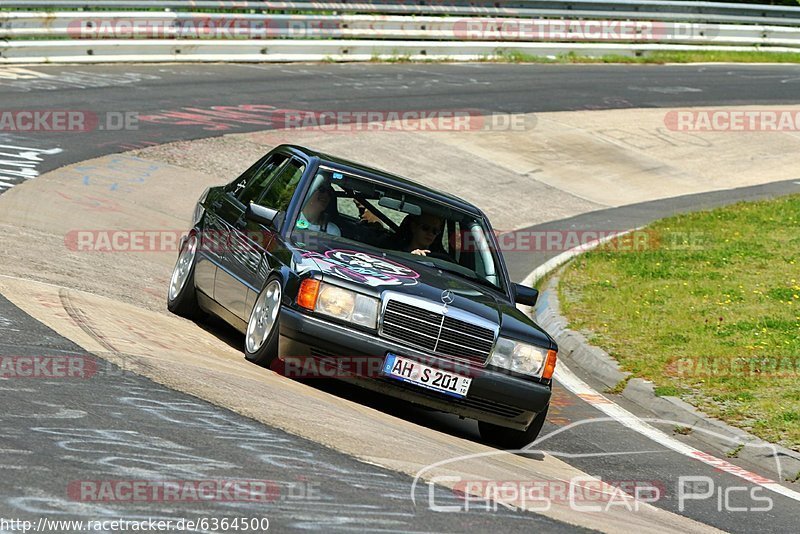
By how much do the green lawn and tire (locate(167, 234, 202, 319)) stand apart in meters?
3.67

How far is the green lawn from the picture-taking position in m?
9.80

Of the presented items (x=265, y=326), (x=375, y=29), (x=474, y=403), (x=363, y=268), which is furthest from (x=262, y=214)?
(x=375, y=29)

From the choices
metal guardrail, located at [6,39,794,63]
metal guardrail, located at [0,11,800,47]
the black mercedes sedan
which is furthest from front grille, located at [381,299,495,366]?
metal guardrail, located at [0,11,800,47]

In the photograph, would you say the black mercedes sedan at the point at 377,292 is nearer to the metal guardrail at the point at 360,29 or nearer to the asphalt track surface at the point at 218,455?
the asphalt track surface at the point at 218,455

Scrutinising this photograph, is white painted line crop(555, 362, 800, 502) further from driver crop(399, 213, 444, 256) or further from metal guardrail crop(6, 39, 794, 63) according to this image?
metal guardrail crop(6, 39, 794, 63)

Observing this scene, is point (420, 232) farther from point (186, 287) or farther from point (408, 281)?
point (186, 287)

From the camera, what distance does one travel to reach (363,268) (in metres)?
8.04

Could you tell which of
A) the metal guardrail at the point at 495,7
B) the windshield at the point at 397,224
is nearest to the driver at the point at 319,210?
the windshield at the point at 397,224

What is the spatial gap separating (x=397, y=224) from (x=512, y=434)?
184 centimetres

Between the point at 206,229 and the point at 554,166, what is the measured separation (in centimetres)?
1223

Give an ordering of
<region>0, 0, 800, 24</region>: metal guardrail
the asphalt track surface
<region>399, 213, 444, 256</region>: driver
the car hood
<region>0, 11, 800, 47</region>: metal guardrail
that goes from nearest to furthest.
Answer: the asphalt track surface < the car hood < <region>399, 213, 444, 256</region>: driver < <region>0, 11, 800, 47</region>: metal guardrail < <region>0, 0, 800, 24</region>: metal guardrail

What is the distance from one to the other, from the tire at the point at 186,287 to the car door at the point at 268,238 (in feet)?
2.57

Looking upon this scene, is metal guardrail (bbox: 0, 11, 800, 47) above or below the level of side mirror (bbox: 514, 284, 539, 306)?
above

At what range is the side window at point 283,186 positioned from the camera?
9146mm
